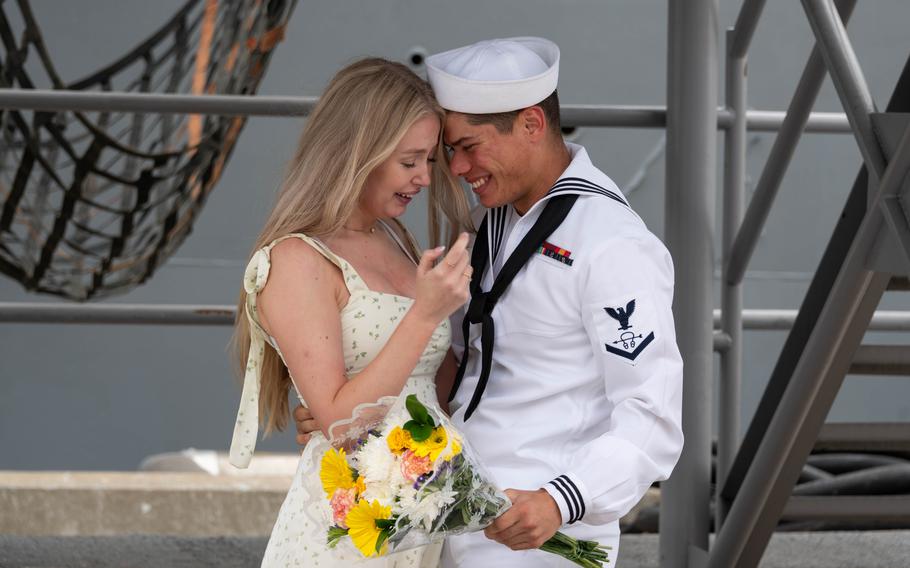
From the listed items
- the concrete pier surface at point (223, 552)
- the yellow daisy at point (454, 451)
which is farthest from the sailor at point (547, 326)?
the concrete pier surface at point (223, 552)

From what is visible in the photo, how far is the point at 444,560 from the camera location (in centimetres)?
176

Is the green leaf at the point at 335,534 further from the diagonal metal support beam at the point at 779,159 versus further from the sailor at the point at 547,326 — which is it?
the diagonal metal support beam at the point at 779,159

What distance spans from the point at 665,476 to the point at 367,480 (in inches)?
17.8

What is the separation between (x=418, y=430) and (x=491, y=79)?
1.89 feet

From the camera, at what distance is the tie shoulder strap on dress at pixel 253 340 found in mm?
1633

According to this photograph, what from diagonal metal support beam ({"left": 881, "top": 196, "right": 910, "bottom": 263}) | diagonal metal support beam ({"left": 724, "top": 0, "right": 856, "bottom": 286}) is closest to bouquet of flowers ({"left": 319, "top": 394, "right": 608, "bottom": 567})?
diagonal metal support beam ({"left": 881, "top": 196, "right": 910, "bottom": 263})

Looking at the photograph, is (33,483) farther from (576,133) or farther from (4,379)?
(4,379)

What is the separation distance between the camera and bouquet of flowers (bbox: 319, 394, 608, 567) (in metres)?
1.32

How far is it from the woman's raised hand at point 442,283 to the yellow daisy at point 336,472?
0.70 ft

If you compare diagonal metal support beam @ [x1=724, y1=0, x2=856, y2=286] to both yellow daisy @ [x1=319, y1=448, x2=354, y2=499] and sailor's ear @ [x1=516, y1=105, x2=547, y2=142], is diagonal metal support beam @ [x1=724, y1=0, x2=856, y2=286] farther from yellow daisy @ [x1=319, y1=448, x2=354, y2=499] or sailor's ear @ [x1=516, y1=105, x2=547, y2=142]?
yellow daisy @ [x1=319, y1=448, x2=354, y2=499]

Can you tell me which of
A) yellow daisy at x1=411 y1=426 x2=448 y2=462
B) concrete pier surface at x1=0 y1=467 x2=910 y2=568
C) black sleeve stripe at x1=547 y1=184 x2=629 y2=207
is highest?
black sleeve stripe at x1=547 y1=184 x2=629 y2=207

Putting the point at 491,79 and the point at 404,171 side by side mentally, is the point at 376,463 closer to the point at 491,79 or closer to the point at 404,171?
the point at 404,171

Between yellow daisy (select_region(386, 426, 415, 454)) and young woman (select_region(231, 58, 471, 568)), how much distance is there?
0.19 m

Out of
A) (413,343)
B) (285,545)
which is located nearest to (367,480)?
(413,343)
